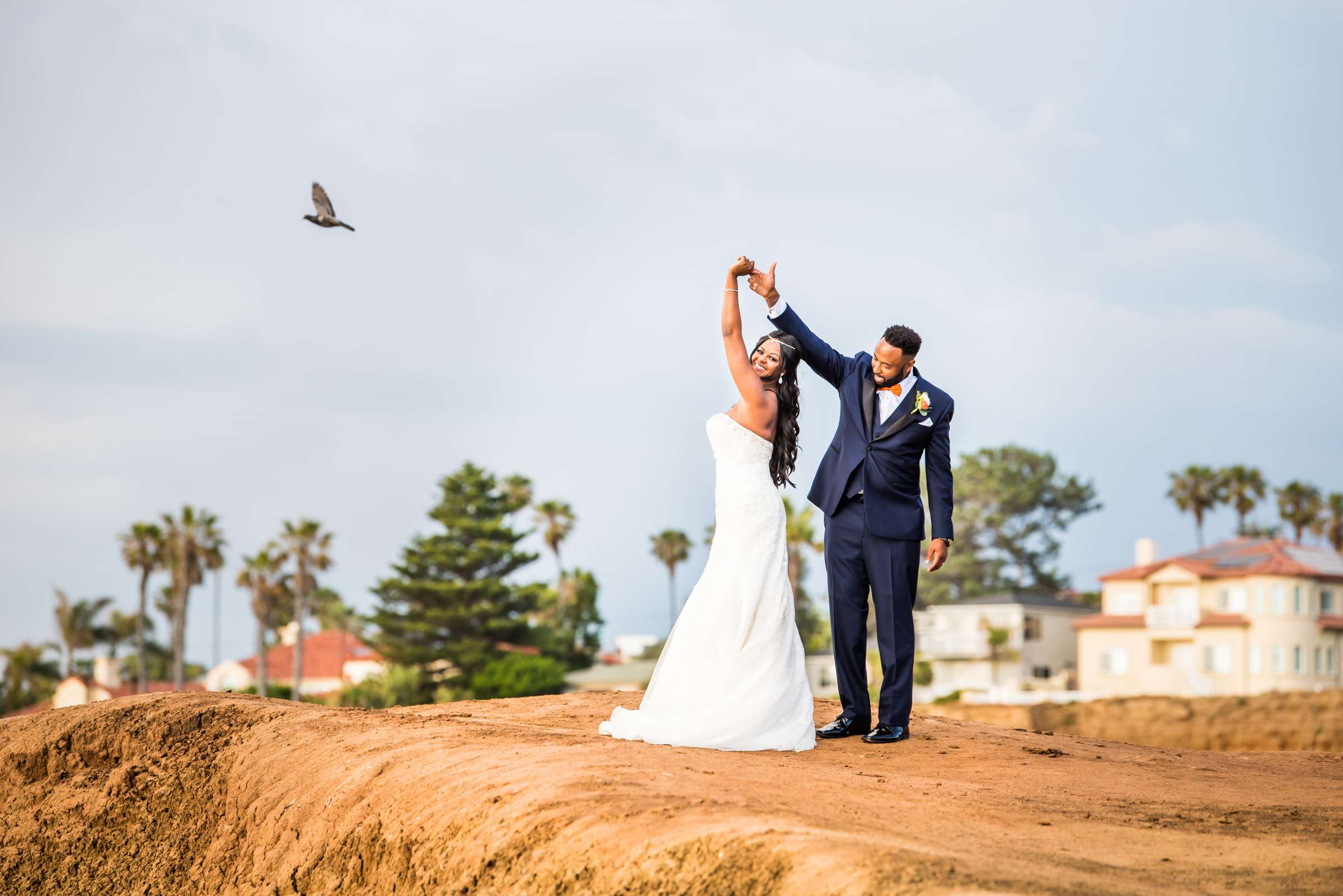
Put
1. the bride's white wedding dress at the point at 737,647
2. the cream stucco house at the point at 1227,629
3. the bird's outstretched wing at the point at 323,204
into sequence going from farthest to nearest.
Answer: the cream stucco house at the point at 1227,629 < the bird's outstretched wing at the point at 323,204 < the bride's white wedding dress at the point at 737,647

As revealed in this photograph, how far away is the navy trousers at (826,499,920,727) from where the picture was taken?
8.06 meters

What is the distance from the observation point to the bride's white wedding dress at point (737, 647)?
A: 7621 millimetres

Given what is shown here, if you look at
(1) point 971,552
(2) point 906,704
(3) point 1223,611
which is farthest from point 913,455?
(1) point 971,552

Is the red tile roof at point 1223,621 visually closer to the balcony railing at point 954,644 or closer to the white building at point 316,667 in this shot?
the balcony railing at point 954,644

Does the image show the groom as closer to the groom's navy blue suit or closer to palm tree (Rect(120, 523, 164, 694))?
the groom's navy blue suit

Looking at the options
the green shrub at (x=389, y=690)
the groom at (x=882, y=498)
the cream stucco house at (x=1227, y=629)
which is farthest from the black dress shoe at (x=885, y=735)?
the green shrub at (x=389, y=690)

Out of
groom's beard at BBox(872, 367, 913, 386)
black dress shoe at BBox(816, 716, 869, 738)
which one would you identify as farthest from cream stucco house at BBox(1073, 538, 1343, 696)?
groom's beard at BBox(872, 367, 913, 386)

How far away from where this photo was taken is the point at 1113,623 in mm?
54500

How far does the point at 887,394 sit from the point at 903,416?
0.62ft

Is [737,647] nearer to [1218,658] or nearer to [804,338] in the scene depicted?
[804,338]

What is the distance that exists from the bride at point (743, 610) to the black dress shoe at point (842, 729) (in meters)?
0.44

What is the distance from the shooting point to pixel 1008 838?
5.43 m

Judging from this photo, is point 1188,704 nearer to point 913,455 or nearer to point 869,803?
point 913,455

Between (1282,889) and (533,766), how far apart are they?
333 centimetres
